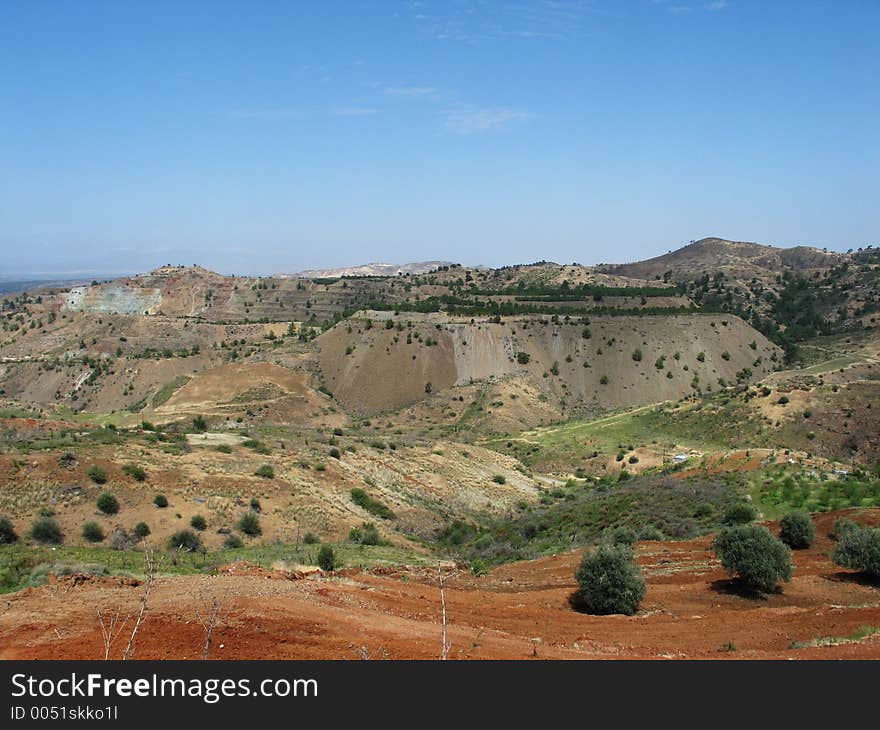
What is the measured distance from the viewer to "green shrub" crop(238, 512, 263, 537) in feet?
107

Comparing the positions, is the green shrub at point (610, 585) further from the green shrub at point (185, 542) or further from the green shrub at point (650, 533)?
the green shrub at point (185, 542)

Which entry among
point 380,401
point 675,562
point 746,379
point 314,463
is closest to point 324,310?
point 380,401

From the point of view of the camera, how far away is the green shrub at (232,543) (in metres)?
31.0

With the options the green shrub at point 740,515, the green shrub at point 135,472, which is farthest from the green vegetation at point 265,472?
the green shrub at point 740,515

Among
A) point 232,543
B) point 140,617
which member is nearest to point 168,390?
point 232,543

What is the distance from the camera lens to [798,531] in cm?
2509

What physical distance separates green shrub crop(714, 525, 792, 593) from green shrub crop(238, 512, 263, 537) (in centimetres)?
2222

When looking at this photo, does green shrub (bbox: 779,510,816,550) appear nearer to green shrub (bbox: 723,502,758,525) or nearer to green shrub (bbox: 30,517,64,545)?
green shrub (bbox: 723,502,758,525)

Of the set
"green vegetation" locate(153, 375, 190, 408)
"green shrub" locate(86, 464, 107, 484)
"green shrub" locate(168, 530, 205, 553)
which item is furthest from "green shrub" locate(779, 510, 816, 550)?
"green vegetation" locate(153, 375, 190, 408)

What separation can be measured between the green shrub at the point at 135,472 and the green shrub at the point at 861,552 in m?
32.5

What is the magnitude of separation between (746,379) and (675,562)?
7429cm

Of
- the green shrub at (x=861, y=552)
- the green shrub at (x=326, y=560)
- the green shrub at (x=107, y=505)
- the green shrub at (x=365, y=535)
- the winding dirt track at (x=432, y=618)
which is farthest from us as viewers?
the green shrub at (x=365, y=535)

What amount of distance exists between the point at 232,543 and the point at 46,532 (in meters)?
7.88

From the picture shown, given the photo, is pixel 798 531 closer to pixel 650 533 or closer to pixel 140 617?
pixel 650 533
